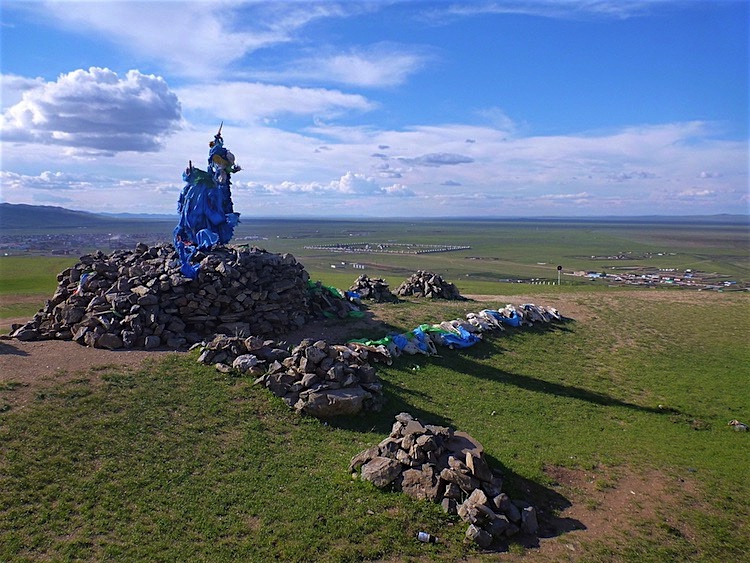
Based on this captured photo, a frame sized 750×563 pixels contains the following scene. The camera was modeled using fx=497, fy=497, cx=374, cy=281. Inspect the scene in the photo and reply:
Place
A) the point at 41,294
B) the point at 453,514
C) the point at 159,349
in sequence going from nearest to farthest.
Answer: the point at 453,514, the point at 159,349, the point at 41,294

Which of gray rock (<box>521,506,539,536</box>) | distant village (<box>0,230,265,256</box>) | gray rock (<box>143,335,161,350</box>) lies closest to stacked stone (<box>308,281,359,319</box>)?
gray rock (<box>143,335,161,350</box>)

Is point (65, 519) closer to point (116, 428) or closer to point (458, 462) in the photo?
point (116, 428)

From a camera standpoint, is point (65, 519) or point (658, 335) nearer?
point (65, 519)

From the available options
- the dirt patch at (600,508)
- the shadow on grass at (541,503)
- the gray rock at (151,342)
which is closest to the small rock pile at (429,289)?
the gray rock at (151,342)

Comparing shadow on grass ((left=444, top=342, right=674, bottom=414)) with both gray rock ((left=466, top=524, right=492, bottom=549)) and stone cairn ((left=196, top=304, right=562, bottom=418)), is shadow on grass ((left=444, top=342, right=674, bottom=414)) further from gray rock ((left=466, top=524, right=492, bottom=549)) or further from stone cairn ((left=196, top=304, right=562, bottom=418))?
gray rock ((left=466, top=524, right=492, bottom=549))

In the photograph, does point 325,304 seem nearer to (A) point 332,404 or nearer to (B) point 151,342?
(B) point 151,342

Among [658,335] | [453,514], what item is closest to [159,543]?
[453,514]
